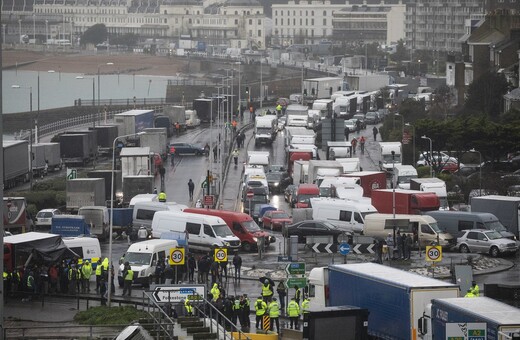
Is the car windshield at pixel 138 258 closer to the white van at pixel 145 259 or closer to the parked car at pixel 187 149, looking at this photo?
the white van at pixel 145 259

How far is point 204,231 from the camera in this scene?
3120 centimetres

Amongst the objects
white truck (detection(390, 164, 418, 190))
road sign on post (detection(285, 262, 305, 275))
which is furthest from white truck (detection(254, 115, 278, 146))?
road sign on post (detection(285, 262, 305, 275))

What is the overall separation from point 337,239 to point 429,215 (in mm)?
2791

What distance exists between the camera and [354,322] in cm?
1934

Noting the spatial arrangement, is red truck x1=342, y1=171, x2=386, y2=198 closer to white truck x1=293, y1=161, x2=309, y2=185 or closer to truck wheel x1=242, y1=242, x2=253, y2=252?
white truck x1=293, y1=161, x2=309, y2=185

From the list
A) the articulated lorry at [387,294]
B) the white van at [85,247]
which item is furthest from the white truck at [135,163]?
the articulated lorry at [387,294]

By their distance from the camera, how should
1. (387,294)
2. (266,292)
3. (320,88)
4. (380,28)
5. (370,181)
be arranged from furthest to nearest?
(380,28) < (320,88) < (370,181) < (266,292) < (387,294)

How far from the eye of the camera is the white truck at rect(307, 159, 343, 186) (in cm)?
4162

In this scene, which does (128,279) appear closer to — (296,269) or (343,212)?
(296,269)

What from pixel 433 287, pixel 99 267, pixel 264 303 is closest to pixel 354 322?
pixel 433 287

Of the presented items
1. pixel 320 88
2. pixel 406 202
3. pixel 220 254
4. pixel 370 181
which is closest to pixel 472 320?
pixel 220 254

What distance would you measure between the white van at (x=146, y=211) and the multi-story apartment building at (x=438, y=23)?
9572 centimetres

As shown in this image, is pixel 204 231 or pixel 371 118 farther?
pixel 371 118

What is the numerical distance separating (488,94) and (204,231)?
109 ft
